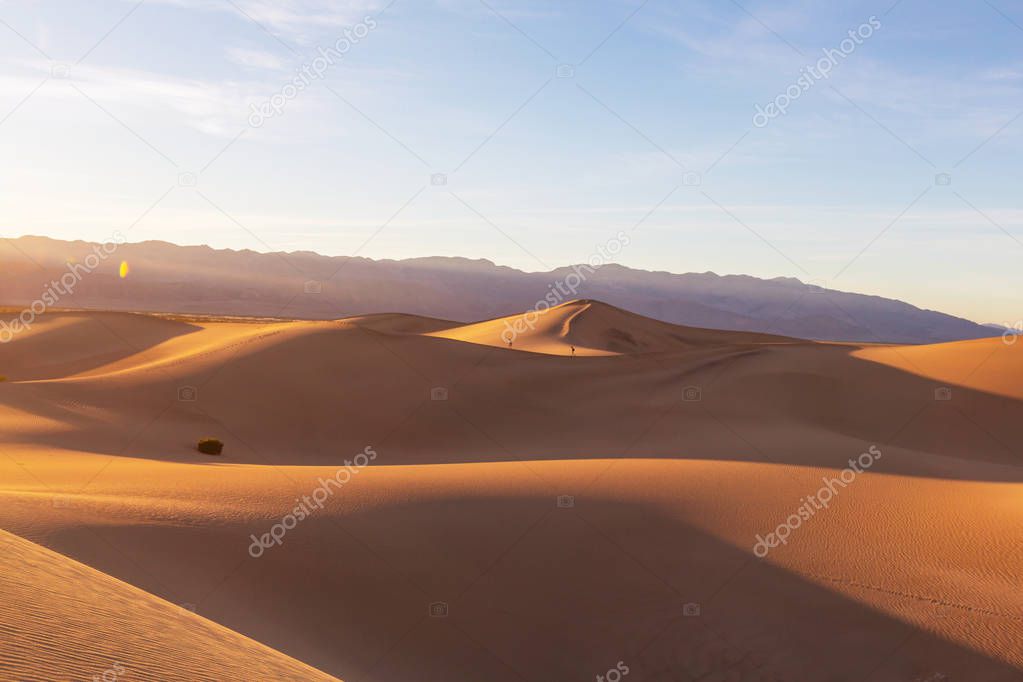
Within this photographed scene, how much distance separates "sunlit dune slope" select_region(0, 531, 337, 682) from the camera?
4066 mm

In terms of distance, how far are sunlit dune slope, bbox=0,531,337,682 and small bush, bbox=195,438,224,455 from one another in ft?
38.5

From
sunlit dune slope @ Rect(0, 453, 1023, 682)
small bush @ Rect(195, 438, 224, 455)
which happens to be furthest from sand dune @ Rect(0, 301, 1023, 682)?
small bush @ Rect(195, 438, 224, 455)

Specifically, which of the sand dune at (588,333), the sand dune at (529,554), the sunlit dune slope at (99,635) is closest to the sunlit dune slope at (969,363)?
the sand dune at (529,554)

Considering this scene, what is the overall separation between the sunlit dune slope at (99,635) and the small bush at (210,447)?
11.7 m

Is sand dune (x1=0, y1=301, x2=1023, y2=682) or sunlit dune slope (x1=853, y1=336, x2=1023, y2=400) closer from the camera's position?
sand dune (x1=0, y1=301, x2=1023, y2=682)

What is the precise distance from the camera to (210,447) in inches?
722

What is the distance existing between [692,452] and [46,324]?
139ft

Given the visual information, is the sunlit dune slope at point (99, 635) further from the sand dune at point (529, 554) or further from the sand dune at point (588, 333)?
the sand dune at point (588, 333)

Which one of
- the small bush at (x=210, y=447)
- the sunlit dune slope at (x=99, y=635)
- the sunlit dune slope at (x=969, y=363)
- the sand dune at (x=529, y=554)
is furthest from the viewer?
the sunlit dune slope at (x=969, y=363)

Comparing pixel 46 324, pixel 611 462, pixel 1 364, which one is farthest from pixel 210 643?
pixel 46 324

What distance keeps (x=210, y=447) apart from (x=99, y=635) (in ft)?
47.5

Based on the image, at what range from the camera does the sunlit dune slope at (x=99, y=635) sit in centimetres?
407

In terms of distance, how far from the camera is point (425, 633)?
8789 mm

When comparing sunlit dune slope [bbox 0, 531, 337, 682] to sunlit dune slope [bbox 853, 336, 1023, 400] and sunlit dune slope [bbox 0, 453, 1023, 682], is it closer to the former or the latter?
sunlit dune slope [bbox 0, 453, 1023, 682]
